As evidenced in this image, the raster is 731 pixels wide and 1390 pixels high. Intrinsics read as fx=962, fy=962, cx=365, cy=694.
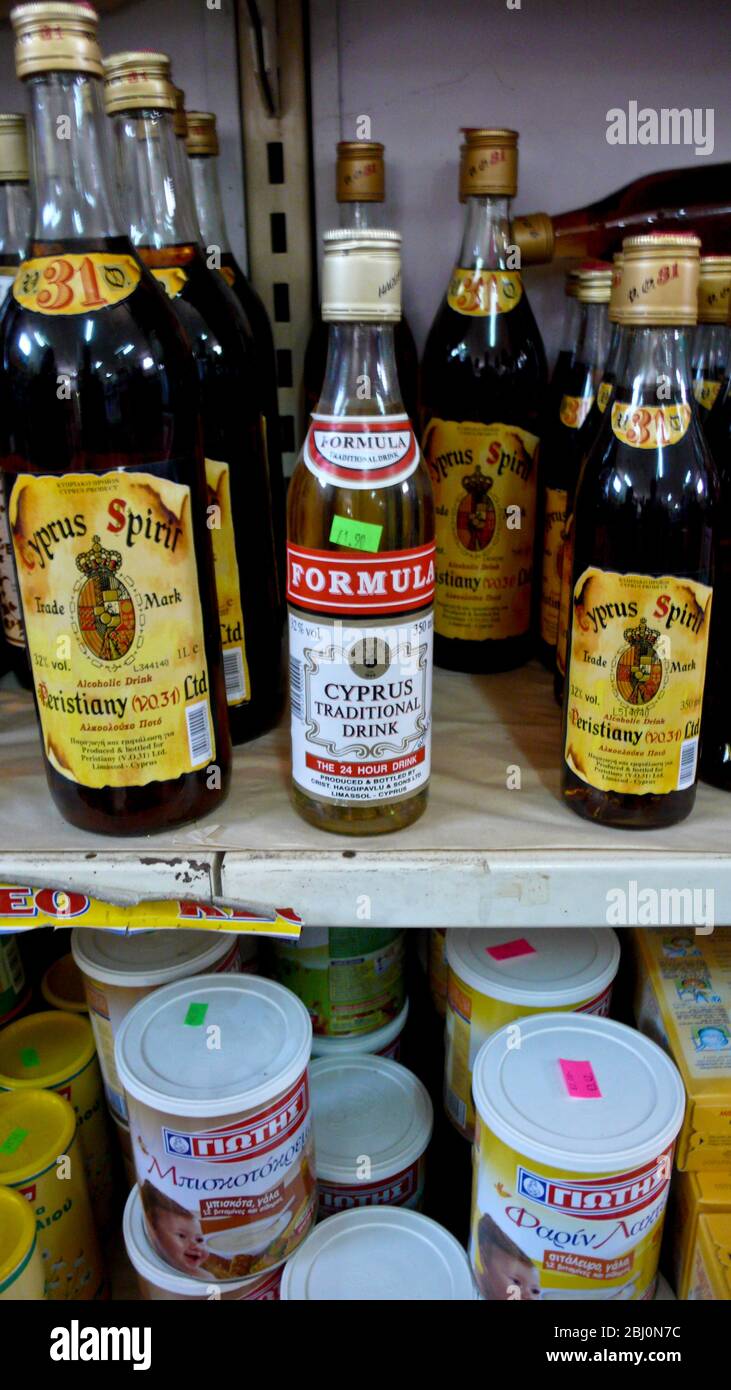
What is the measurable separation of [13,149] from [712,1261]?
1.03 m

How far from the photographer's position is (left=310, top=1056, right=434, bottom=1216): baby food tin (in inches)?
31.0

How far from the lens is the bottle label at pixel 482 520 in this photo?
83 cm

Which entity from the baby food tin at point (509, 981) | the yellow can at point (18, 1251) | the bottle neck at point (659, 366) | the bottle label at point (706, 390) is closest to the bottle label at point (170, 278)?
the bottle neck at point (659, 366)

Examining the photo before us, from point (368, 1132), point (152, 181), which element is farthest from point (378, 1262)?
point (152, 181)

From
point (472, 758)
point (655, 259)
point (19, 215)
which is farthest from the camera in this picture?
point (19, 215)

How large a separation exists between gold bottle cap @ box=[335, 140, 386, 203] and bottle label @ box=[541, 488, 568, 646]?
30 centimetres

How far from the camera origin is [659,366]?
2.01 feet

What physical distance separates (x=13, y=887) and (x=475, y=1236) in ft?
1.34

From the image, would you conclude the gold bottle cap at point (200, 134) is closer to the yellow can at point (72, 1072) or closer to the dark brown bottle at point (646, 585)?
the dark brown bottle at point (646, 585)

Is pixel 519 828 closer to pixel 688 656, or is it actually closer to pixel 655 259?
pixel 688 656

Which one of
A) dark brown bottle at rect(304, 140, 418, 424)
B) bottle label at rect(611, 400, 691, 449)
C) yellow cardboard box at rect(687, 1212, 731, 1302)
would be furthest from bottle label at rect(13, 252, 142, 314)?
yellow cardboard box at rect(687, 1212, 731, 1302)

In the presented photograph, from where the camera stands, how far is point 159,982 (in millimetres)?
753

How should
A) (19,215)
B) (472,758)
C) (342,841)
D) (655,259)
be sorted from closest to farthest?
1. (655,259)
2. (342,841)
3. (472,758)
4. (19,215)
